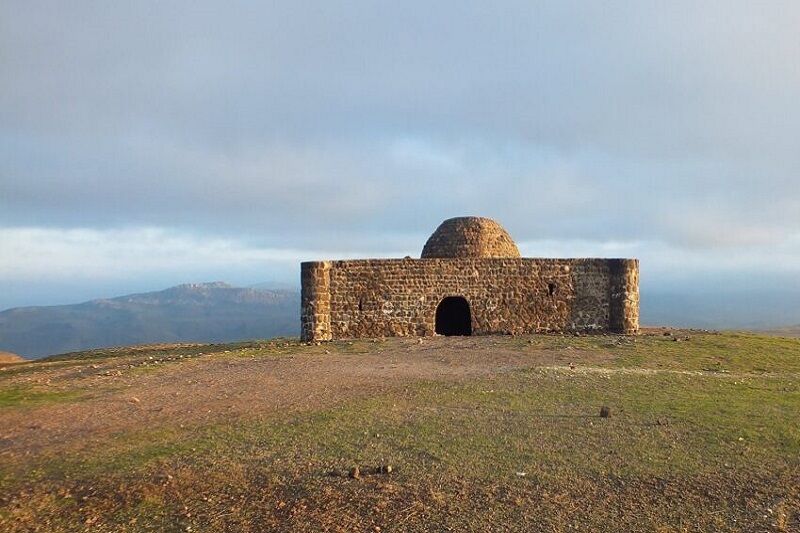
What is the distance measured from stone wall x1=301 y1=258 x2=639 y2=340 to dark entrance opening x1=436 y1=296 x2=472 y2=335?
3.25 meters

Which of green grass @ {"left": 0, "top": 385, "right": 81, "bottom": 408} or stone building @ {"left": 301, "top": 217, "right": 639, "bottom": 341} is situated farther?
stone building @ {"left": 301, "top": 217, "right": 639, "bottom": 341}

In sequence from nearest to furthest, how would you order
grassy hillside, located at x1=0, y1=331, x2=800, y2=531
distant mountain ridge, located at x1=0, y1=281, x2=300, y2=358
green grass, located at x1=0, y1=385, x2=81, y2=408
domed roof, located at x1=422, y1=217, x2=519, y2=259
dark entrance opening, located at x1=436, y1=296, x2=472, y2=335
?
grassy hillside, located at x1=0, y1=331, x2=800, y2=531
green grass, located at x1=0, y1=385, x2=81, y2=408
domed roof, located at x1=422, y1=217, x2=519, y2=259
dark entrance opening, located at x1=436, y1=296, x2=472, y2=335
distant mountain ridge, located at x1=0, y1=281, x2=300, y2=358

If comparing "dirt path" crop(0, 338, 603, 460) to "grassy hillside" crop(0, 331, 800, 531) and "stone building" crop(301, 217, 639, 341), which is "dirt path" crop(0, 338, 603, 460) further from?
"stone building" crop(301, 217, 639, 341)

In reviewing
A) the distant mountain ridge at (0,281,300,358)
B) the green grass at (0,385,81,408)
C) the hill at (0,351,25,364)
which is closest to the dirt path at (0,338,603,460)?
the green grass at (0,385,81,408)

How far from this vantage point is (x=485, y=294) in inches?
758

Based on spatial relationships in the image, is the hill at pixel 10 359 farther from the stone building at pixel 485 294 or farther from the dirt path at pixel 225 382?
the stone building at pixel 485 294

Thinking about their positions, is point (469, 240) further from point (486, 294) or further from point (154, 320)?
point (154, 320)

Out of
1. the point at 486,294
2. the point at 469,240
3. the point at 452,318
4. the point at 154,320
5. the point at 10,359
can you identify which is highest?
the point at 469,240

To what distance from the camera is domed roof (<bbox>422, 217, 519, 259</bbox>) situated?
20.8 m

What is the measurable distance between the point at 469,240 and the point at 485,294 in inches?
97.9

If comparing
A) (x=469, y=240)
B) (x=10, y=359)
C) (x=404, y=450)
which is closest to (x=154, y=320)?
(x=10, y=359)

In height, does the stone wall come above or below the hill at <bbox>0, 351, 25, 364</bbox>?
above

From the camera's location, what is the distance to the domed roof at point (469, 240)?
2081 cm

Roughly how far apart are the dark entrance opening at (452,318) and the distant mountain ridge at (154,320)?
8689 centimetres
